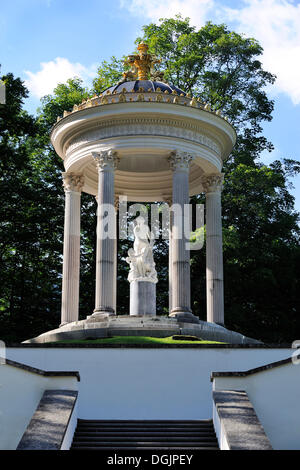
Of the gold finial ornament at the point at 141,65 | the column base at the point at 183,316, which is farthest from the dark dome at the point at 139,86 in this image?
the column base at the point at 183,316

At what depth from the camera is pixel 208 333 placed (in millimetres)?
30781

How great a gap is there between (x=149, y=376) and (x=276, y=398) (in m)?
5.90

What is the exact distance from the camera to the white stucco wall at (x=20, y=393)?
18422 millimetres

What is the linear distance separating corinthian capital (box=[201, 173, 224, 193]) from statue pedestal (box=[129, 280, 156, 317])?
6.68m

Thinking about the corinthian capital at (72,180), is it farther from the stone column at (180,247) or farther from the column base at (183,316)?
the column base at (183,316)

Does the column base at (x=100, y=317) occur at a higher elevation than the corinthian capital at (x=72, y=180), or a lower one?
lower

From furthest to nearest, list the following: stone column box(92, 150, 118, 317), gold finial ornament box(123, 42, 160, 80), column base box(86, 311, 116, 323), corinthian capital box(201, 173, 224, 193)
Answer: gold finial ornament box(123, 42, 160, 80)
corinthian capital box(201, 173, 224, 193)
stone column box(92, 150, 118, 317)
column base box(86, 311, 116, 323)

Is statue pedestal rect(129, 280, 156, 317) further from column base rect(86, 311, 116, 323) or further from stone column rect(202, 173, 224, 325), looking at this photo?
stone column rect(202, 173, 224, 325)

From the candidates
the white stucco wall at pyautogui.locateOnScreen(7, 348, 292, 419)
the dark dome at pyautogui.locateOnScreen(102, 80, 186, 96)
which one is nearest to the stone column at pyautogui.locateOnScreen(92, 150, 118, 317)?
the dark dome at pyautogui.locateOnScreen(102, 80, 186, 96)

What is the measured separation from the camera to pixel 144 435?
62.5 ft

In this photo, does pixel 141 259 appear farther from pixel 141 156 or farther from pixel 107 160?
pixel 141 156

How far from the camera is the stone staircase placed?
18031 millimetres

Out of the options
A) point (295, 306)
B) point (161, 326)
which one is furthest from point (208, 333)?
point (295, 306)

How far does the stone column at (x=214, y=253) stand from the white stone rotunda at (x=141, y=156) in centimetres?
5
